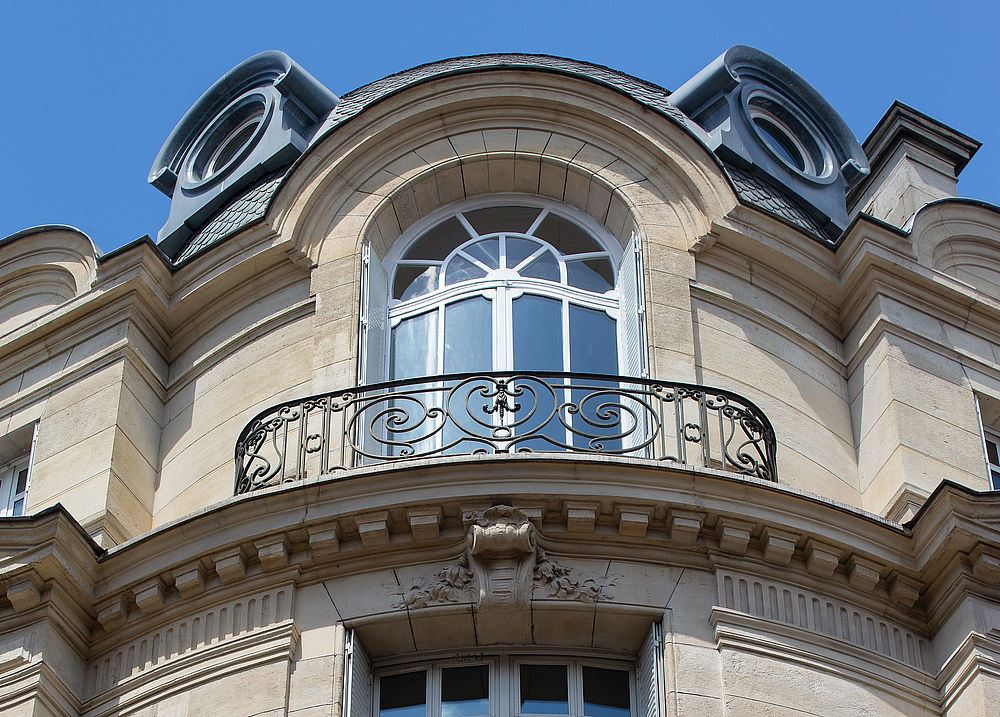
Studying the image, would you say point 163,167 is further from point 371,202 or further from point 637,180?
point 637,180

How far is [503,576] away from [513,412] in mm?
1514

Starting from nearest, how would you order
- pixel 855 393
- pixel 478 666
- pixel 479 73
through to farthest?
1. pixel 478 666
2. pixel 855 393
3. pixel 479 73

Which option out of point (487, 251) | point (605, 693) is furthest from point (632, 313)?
point (605, 693)

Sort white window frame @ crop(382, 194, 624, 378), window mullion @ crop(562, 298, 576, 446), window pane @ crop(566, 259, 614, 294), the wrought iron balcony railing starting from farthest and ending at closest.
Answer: window pane @ crop(566, 259, 614, 294) < white window frame @ crop(382, 194, 624, 378) < window mullion @ crop(562, 298, 576, 446) < the wrought iron balcony railing

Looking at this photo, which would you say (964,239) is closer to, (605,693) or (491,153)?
(491,153)

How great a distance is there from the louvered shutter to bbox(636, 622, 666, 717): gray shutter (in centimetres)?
160

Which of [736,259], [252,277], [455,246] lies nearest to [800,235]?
[736,259]

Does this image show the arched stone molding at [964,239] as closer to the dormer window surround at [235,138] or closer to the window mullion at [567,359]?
the window mullion at [567,359]

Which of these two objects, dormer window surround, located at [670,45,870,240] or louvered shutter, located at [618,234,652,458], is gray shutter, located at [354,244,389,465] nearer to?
louvered shutter, located at [618,234,652,458]

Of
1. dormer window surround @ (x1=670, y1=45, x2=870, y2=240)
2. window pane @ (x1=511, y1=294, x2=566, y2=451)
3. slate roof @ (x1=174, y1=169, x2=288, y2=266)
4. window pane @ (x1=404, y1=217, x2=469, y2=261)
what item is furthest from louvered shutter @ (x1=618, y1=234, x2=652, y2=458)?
slate roof @ (x1=174, y1=169, x2=288, y2=266)

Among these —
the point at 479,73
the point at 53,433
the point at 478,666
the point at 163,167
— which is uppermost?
the point at 163,167

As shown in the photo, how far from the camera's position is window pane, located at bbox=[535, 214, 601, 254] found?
15859 mm

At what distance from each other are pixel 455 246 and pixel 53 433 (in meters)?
3.27

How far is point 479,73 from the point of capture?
52.5 ft
